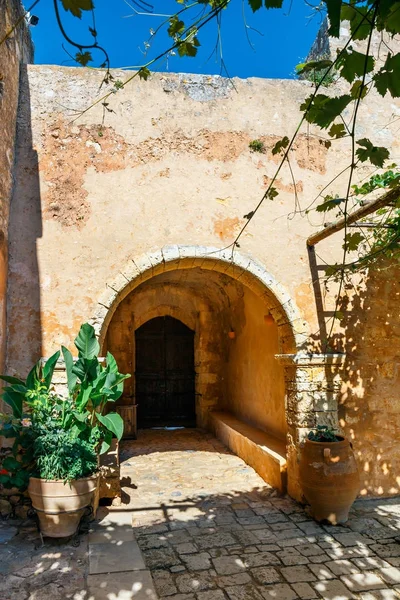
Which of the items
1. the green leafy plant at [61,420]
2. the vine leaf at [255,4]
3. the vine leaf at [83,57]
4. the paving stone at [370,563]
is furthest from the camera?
the green leafy plant at [61,420]

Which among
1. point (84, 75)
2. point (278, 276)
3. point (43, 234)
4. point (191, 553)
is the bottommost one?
point (191, 553)

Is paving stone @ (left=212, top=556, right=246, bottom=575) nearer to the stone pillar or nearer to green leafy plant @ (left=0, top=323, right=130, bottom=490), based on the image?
green leafy plant @ (left=0, top=323, right=130, bottom=490)

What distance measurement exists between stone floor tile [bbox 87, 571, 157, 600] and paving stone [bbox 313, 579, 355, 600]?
1166mm

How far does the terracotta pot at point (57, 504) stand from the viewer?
3762 millimetres

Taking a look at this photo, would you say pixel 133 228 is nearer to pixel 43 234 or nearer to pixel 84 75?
pixel 43 234

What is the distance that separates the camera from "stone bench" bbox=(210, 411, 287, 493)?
17.3 feet

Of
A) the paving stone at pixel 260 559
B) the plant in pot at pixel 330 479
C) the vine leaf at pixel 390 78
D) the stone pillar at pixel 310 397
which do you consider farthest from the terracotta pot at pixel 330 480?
the vine leaf at pixel 390 78

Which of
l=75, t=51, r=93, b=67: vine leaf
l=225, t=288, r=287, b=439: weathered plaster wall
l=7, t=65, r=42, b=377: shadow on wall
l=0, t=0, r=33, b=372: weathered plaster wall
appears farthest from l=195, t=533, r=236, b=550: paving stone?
l=75, t=51, r=93, b=67: vine leaf

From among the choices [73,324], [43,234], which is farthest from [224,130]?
[73,324]

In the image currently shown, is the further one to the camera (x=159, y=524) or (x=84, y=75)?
(x=84, y=75)

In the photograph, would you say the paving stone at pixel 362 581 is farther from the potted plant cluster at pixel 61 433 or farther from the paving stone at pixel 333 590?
the potted plant cluster at pixel 61 433

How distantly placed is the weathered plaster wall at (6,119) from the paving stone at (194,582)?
2499 millimetres

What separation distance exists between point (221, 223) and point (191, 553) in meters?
3.27

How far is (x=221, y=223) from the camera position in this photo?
16.9ft
